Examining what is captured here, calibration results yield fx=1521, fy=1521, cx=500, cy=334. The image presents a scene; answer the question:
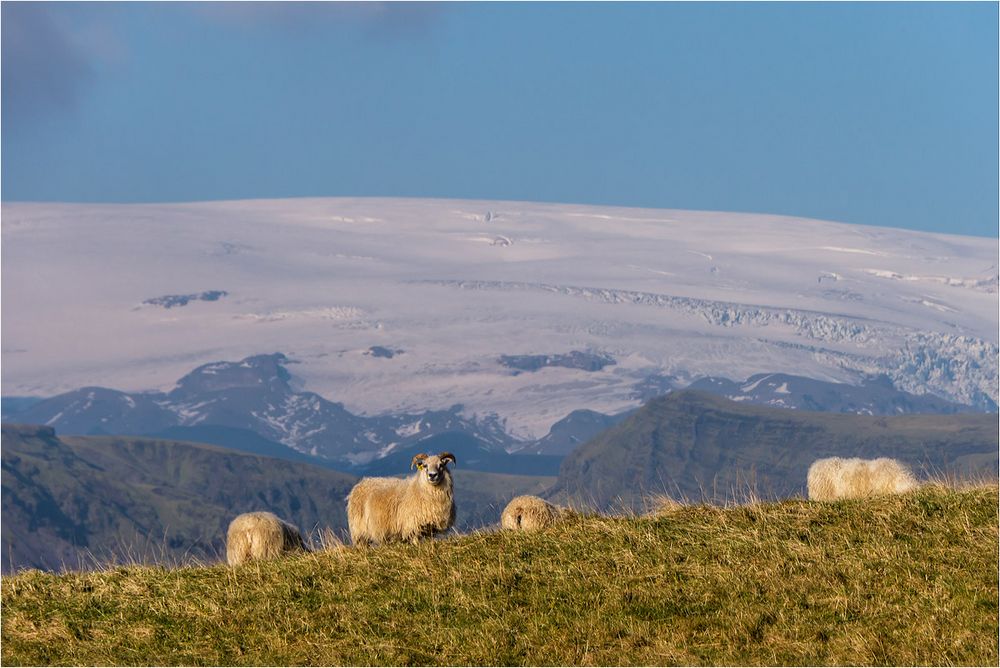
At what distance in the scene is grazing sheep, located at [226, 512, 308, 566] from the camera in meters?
31.8

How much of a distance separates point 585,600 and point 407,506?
8.49m

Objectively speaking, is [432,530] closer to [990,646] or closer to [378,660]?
[378,660]

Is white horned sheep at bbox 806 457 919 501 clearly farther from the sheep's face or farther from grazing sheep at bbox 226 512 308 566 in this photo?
grazing sheep at bbox 226 512 308 566

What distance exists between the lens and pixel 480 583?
1026 inches

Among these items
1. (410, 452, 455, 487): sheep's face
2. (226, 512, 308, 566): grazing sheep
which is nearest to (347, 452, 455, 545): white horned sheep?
(410, 452, 455, 487): sheep's face

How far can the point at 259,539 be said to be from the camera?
31.8 m

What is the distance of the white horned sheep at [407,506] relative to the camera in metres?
32.5

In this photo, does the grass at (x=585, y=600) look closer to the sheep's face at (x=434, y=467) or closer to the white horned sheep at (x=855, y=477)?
the sheep's face at (x=434, y=467)

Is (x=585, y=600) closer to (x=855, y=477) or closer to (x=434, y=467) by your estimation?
(x=434, y=467)

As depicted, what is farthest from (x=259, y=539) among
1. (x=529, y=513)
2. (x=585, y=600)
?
(x=585, y=600)

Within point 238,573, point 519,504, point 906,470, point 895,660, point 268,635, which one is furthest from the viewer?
point 906,470

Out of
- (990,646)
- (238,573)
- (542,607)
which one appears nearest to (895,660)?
(990,646)

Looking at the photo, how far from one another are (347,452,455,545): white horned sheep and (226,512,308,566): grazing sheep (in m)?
1.37

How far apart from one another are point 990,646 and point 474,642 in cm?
762
